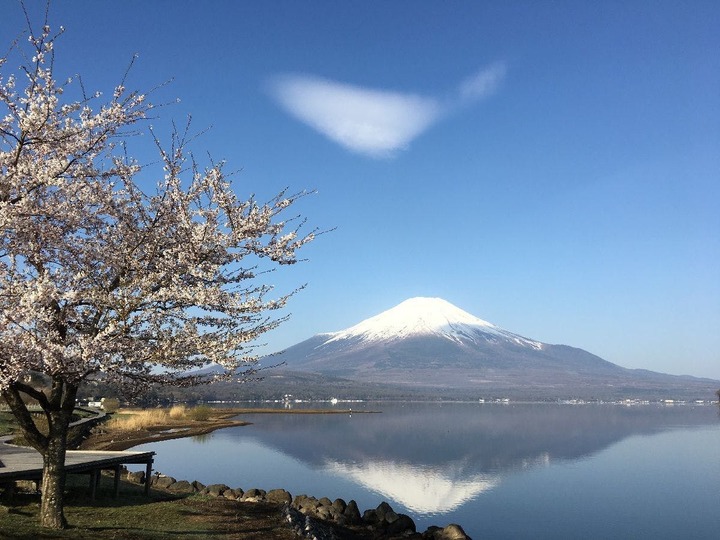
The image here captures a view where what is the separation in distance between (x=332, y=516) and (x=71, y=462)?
962 centimetres

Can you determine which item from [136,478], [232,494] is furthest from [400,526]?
[136,478]

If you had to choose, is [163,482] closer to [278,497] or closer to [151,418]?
[278,497]

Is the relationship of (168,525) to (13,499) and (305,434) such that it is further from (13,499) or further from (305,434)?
(305,434)

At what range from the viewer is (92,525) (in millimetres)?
15766

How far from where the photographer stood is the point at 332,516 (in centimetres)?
2342

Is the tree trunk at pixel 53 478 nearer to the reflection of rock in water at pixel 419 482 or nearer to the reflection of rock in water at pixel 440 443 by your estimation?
the reflection of rock in water at pixel 419 482

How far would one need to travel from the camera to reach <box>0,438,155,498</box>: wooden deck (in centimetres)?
1745

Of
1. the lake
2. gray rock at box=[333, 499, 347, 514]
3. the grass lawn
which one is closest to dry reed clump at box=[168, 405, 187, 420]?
the lake

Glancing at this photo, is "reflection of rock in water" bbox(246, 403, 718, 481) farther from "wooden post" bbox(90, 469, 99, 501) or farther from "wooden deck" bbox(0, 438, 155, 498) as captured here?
"wooden post" bbox(90, 469, 99, 501)

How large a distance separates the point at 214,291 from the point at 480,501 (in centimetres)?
2429

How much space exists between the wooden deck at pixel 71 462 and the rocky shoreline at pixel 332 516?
2.18m

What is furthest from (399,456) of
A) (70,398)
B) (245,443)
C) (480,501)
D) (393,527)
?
(70,398)

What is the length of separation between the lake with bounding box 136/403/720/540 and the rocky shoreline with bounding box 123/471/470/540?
3168 mm

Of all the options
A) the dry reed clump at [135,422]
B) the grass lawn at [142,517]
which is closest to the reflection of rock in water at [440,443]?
the dry reed clump at [135,422]
